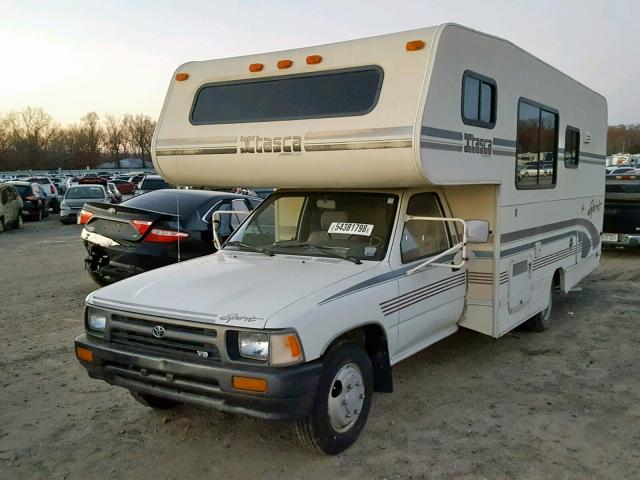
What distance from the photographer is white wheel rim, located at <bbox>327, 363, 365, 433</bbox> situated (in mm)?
4059

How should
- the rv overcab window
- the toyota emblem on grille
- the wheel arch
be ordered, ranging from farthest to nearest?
1. the rv overcab window
2. the wheel arch
3. the toyota emblem on grille

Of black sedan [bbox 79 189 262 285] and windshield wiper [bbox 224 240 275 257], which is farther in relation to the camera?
black sedan [bbox 79 189 262 285]

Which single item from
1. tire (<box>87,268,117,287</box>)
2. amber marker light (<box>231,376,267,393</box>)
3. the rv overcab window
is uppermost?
the rv overcab window

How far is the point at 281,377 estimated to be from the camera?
11.9ft

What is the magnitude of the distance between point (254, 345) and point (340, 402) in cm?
78

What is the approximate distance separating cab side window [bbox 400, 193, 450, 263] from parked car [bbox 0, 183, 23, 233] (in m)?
17.4

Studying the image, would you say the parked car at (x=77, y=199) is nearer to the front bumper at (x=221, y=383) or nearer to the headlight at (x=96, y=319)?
the headlight at (x=96, y=319)

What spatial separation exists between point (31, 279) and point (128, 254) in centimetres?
377

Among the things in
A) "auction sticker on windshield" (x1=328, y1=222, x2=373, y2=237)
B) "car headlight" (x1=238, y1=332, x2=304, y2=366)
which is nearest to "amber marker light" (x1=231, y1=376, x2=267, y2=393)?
"car headlight" (x1=238, y1=332, x2=304, y2=366)

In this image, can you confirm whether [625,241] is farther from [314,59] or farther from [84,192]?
[84,192]

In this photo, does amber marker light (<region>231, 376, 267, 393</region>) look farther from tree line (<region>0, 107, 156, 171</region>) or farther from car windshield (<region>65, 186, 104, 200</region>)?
tree line (<region>0, 107, 156, 171</region>)

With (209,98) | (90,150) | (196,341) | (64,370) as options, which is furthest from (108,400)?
(90,150)

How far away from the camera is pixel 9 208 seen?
19.6 meters

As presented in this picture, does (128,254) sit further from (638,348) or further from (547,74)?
(638,348)
